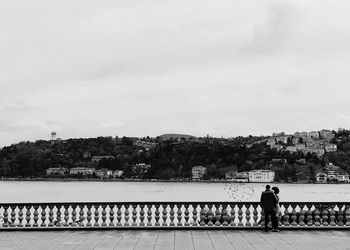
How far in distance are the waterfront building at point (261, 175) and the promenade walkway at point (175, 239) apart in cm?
13788

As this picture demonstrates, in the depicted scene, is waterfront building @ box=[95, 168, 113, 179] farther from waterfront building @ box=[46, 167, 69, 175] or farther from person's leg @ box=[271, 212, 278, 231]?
person's leg @ box=[271, 212, 278, 231]

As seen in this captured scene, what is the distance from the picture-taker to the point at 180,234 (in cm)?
1427

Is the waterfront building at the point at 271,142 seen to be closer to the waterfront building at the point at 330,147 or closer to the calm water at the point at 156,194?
the waterfront building at the point at 330,147

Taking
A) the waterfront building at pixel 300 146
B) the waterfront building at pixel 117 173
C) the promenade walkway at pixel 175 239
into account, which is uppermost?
the waterfront building at pixel 300 146

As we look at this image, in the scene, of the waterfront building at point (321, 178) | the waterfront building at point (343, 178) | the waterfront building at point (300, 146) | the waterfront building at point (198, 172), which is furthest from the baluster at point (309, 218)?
the waterfront building at point (300, 146)

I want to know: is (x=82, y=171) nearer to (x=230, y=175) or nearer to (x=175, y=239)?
(x=230, y=175)

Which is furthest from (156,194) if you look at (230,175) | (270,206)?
(270,206)

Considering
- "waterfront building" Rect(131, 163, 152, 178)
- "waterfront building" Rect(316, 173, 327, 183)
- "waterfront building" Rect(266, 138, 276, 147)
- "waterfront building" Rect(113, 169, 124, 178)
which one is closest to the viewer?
"waterfront building" Rect(316, 173, 327, 183)

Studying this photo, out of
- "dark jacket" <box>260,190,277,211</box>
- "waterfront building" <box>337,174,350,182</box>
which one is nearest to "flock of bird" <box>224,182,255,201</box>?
"waterfront building" <box>337,174,350,182</box>

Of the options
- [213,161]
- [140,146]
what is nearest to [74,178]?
[140,146]

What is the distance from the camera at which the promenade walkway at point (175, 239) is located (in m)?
12.3

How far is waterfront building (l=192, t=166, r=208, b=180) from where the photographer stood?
149525 millimetres

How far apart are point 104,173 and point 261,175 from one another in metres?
48.1

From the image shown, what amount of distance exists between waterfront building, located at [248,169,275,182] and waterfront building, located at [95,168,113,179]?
42.6 meters
